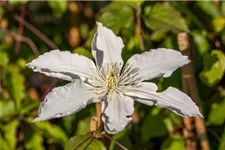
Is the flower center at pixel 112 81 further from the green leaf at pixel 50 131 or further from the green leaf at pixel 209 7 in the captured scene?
the green leaf at pixel 209 7

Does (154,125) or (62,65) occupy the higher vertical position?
(62,65)

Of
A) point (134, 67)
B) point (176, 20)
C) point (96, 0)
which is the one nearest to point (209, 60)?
point (176, 20)

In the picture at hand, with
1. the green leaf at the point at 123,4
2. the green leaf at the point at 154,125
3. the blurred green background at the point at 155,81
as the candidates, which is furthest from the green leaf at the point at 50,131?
the green leaf at the point at 123,4

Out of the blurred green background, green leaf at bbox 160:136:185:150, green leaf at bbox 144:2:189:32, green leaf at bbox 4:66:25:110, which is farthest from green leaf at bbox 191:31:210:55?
green leaf at bbox 4:66:25:110

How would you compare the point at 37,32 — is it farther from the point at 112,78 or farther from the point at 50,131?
the point at 112,78

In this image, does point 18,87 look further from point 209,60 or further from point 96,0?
point 96,0

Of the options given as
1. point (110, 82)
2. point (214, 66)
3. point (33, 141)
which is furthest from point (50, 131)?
point (214, 66)
